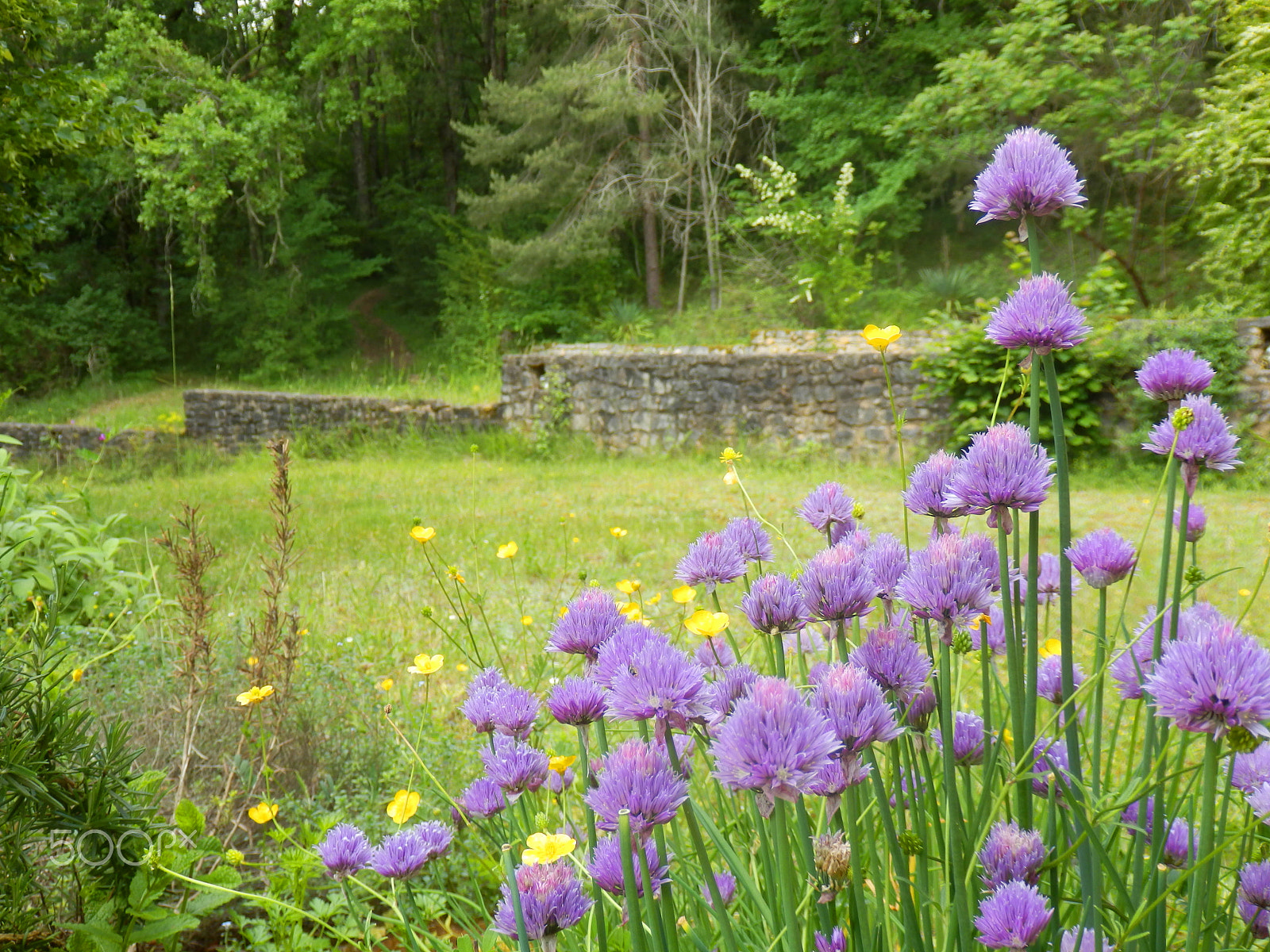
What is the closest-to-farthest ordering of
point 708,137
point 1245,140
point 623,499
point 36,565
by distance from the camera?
point 36,565 → point 623,499 → point 1245,140 → point 708,137

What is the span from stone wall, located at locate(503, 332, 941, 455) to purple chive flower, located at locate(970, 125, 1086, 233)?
7.53m

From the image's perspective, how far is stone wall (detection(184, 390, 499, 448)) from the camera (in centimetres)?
1020

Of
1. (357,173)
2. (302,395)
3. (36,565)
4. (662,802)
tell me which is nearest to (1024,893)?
(662,802)

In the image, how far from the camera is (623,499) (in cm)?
644

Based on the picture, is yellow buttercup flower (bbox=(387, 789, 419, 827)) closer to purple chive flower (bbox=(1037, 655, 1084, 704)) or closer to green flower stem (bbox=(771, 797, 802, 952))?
green flower stem (bbox=(771, 797, 802, 952))

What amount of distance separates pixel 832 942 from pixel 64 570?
100 inches

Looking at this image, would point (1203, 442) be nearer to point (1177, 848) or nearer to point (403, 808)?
point (1177, 848)

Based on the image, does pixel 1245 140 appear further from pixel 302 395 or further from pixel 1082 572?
pixel 302 395

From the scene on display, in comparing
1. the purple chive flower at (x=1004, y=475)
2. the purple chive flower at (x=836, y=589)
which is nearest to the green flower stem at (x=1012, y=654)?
the purple chive flower at (x=1004, y=475)

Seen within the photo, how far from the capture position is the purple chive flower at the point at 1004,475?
2.15 ft

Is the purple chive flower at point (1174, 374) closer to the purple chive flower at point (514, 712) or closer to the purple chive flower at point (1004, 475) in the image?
the purple chive flower at point (1004, 475)

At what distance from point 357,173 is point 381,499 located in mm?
16149

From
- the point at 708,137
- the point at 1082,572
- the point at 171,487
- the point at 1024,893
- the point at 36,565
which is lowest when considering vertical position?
the point at 171,487
